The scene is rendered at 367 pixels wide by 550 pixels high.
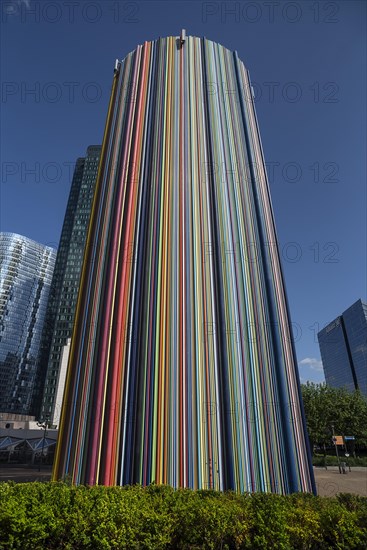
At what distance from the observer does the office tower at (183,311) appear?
9875 mm

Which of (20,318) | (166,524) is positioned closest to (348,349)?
(20,318)

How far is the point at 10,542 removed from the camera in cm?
466

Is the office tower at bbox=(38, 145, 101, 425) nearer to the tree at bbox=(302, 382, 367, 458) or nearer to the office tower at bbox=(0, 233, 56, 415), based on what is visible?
the office tower at bbox=(0, 233, 56, 415)

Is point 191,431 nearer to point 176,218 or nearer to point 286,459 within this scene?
point 286,459

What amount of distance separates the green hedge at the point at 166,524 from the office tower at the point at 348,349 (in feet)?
359

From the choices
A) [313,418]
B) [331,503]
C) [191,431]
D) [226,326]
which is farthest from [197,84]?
[313,418]

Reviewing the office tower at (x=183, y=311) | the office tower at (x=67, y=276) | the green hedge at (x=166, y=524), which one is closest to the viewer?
the green hedge at (x=166, y=524)

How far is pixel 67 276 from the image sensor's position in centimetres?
8219

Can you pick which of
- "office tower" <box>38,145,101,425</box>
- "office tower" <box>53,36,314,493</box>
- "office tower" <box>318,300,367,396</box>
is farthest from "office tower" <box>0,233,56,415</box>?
"office tower" <box>318,300,367,396</box>

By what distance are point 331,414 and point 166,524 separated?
4170cm

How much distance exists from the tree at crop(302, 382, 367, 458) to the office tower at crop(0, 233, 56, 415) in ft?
218

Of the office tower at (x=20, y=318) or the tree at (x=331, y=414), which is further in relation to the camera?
the office tower at (x=20, y=318)

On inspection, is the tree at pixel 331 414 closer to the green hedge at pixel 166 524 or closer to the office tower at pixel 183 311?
the office tower at pixel 183 311

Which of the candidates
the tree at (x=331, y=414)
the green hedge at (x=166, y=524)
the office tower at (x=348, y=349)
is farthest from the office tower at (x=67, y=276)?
the office tower at (x=348, y=349)
